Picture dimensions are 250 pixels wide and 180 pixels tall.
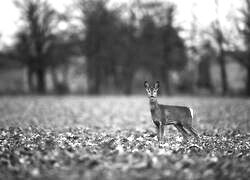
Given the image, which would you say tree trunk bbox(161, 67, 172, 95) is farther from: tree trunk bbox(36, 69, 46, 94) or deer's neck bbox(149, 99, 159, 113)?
deer's neck bbox(149, 99, 159, 113)

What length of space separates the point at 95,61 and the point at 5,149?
150 feet

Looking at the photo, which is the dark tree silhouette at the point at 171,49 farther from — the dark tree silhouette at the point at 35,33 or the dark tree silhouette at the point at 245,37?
the dark tree silhouette at the point at 35,33

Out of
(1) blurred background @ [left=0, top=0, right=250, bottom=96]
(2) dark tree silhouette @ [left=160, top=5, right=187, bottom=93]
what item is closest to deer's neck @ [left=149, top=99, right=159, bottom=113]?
(1) blurred background @ [left=0, top=0, right=250, bottom=96]

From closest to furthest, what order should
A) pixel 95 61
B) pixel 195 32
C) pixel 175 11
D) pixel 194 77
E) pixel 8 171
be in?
pixel 8 171
pixel 195 32
pixel 175 11
pixel 95 61
pixel 194 77

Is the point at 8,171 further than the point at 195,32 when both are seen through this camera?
No

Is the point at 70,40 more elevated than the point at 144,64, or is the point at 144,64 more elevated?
the point at 70,40

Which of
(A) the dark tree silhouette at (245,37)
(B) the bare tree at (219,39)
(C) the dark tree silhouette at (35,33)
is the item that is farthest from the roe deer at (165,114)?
(C) the dark tree silhouette at (35,33)

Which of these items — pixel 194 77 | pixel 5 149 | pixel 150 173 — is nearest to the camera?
pixel 150 173

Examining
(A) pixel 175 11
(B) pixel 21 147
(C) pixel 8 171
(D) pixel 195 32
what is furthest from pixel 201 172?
(A) pixel 175 11

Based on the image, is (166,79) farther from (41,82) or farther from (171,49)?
(41,82)

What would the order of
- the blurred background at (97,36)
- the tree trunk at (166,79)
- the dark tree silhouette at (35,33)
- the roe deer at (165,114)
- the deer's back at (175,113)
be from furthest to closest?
the tree trunk at (166,79) < the dark tree silhouette at (35,33) < the blurred background at (97,36) < the deer's back at (175,113) < the roe deer at (165,114)

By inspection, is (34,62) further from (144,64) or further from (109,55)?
(144,64)

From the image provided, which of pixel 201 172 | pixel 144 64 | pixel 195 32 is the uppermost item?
pixel 195 32

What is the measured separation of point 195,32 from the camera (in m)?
47.5
